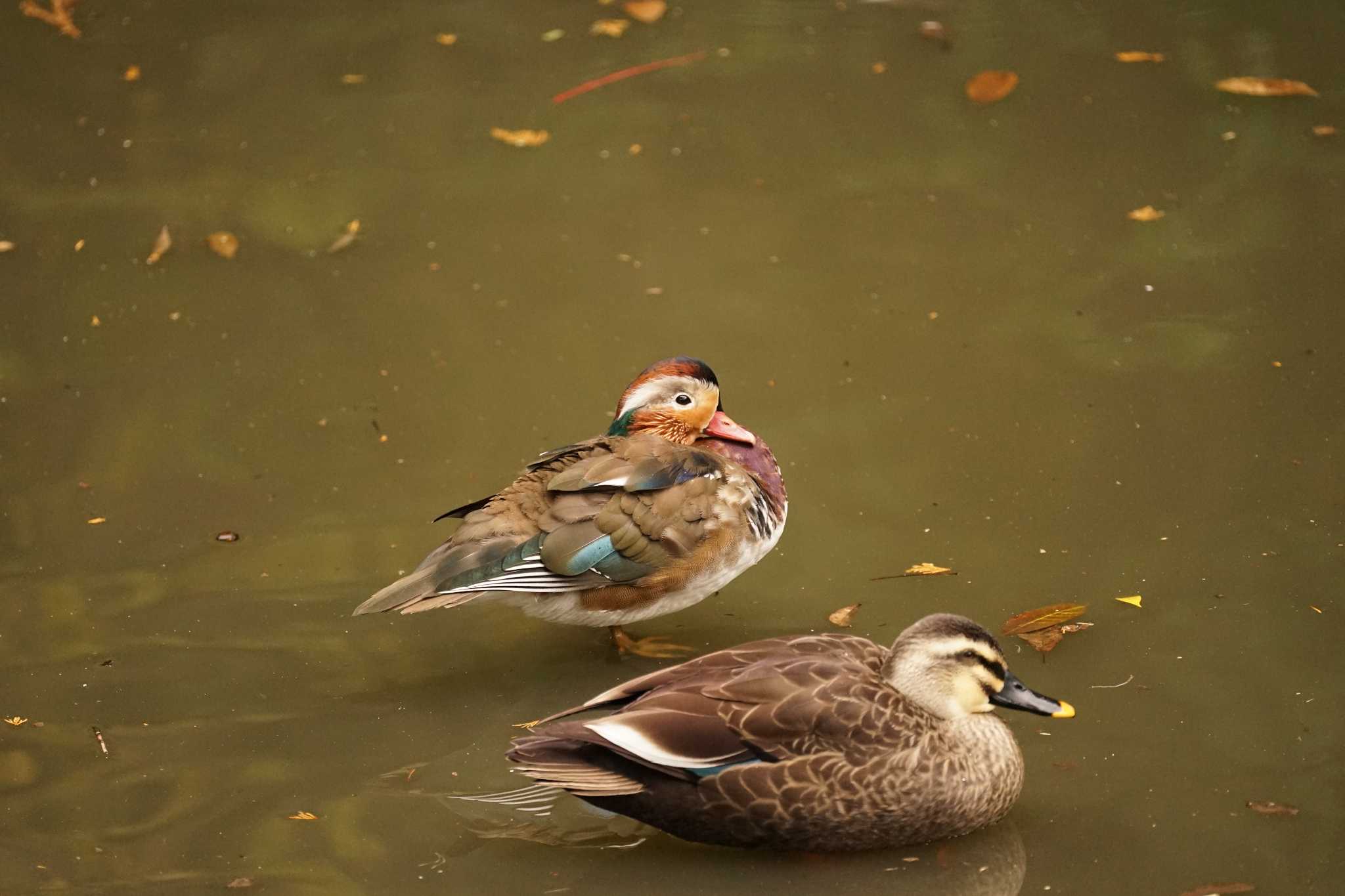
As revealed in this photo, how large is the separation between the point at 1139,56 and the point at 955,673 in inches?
168

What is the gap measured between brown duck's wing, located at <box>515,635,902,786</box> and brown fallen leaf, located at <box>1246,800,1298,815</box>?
91 cm

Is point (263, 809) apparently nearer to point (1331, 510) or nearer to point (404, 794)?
point (404, 794)

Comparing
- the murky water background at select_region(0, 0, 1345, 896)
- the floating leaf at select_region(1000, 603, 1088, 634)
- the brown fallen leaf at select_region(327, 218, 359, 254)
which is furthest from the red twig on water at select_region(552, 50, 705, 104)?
the floating leaf at select_region(1000, 603, 1088, 634)

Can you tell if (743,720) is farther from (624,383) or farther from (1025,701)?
(624,383)

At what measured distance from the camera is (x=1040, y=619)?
439cm

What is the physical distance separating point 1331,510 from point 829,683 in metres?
2.02

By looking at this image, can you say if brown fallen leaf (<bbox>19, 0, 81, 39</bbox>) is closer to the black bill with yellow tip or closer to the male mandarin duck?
the male mandarin duck

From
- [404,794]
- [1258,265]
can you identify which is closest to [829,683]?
[404,794]

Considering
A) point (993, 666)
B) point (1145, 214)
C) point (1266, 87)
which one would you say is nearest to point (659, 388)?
point (993, 666)

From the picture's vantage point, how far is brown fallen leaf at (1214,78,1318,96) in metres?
6.76

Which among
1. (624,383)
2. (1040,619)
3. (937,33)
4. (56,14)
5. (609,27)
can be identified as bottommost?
(624,383)

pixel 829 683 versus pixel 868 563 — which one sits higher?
pixel 829 683

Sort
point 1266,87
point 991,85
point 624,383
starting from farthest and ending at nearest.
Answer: point 991,85 → point 1266,87 → point 624,383

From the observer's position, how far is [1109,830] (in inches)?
148
